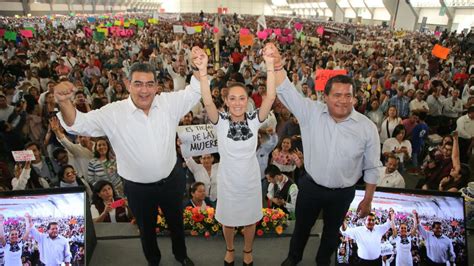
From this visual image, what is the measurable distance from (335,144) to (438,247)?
0.87 meters

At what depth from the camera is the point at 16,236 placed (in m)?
2.15

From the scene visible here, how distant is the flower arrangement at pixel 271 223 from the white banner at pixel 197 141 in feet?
3.30

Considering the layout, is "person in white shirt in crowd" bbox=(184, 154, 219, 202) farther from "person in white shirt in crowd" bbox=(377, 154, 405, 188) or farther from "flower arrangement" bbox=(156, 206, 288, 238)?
"person in white shirt in crowd" bbox=(377, 154, 405, 188)

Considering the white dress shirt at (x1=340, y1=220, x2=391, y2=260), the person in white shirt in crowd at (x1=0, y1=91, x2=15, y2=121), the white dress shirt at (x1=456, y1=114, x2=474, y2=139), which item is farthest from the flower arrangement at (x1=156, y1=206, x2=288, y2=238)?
the white dress shirt at (x1=456, y1=114, x2=474, y2=139)

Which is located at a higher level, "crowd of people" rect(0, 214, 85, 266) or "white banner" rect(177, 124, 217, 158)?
"white banner" rect(177, 124, 217, 158)

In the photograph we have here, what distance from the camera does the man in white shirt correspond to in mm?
2324

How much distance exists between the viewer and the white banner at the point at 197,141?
12.1ft

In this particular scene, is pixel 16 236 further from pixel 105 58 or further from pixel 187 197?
pixel 105 58

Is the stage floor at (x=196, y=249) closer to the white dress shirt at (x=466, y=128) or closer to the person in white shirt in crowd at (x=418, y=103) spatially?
the white dress shirt at (x=466, y=128)

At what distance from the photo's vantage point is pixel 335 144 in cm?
233

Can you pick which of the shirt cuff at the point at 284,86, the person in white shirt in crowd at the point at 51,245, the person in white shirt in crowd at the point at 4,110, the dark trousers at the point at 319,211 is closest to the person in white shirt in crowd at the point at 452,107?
the dark trousers at the point at 319,211

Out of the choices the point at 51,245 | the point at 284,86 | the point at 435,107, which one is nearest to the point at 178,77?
the point at 435,107

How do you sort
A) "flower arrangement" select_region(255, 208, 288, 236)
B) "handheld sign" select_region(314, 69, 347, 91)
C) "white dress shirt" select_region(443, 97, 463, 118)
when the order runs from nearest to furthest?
"flower arrangement" select_region(255, 208, 288, 236) < "handheld sign" select_region(314, 69, 347, 91) < "white dress shirt" select_region(443, 97, 463, 118)

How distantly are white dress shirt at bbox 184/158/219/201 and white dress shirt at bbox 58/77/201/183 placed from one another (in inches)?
84.8
